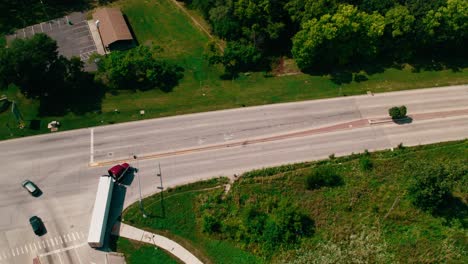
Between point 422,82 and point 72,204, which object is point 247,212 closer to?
point 72,204

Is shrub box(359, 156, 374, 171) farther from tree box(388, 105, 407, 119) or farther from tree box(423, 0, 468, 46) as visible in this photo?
tree box(423, 0, 468, 46)

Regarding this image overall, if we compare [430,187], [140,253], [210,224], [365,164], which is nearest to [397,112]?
[365,164]

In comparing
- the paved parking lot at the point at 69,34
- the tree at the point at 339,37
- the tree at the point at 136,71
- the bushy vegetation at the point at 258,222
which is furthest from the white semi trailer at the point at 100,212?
the tree at the point at 339,37

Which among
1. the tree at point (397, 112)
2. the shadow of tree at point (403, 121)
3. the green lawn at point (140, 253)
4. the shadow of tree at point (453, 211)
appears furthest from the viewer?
the shadow of tree at point (403, 121)

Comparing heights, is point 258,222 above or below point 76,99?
below

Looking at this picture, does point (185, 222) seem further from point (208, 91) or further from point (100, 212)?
point (208, 91)

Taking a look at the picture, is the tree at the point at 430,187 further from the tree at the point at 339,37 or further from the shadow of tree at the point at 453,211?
the tree at the point at 339,37

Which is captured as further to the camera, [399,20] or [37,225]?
[399,20]

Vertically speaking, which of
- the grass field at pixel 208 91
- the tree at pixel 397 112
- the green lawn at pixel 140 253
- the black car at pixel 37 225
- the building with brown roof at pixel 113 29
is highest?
the building with brown roof at pixel 113 29
